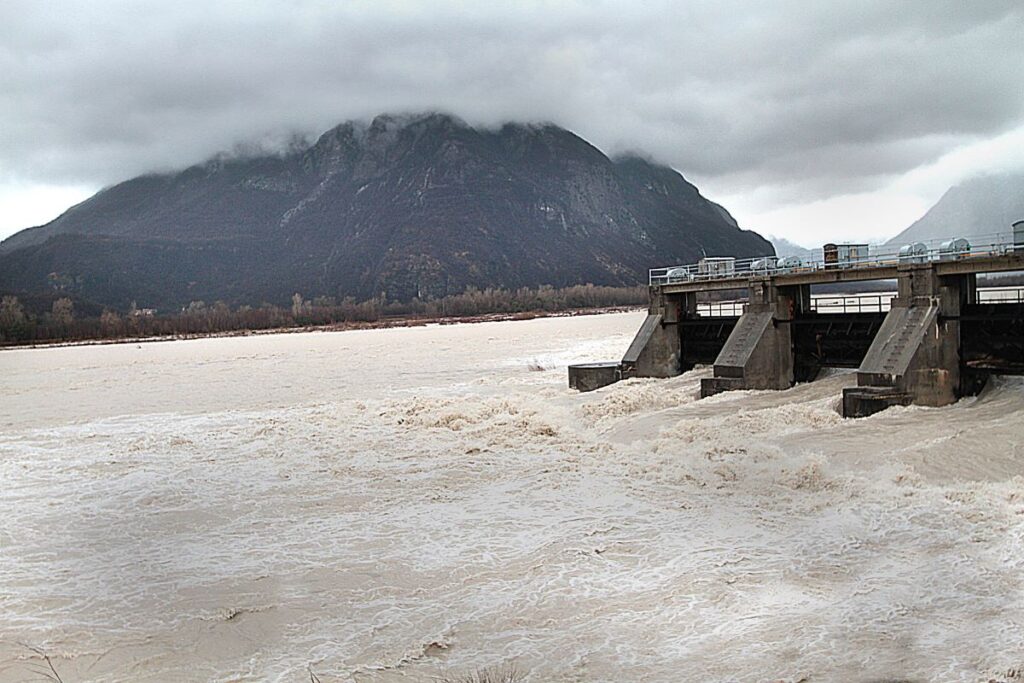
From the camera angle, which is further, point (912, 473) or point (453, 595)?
point (912, 473)

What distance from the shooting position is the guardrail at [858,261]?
88.0 ft

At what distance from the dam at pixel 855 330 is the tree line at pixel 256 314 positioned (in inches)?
3760

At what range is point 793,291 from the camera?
33156mm

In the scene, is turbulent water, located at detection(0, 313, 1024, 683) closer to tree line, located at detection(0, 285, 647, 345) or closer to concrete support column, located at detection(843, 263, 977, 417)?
concrete support column, located at detection(843, 263, 977, 417)

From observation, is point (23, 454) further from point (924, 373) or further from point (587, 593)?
point (924, 373)

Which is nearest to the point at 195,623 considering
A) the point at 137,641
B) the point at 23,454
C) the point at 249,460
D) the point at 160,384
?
the point at 137,641

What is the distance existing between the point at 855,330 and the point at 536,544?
63.3ft

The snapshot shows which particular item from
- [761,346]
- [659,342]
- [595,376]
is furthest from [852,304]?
[595,376]

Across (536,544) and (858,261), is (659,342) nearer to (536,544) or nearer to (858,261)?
(858,261)

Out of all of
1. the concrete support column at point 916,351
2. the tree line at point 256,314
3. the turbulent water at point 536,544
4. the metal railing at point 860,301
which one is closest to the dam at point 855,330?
the concrete support column at point 916,351

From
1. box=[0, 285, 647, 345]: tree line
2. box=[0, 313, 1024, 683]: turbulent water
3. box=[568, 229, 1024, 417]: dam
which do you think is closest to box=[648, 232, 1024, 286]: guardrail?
box=[568, 229, 1024, 417]: dam

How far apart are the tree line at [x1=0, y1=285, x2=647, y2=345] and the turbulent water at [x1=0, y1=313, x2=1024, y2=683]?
3623 inches

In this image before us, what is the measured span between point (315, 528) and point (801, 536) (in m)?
9.12

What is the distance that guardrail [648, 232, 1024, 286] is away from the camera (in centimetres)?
2683
